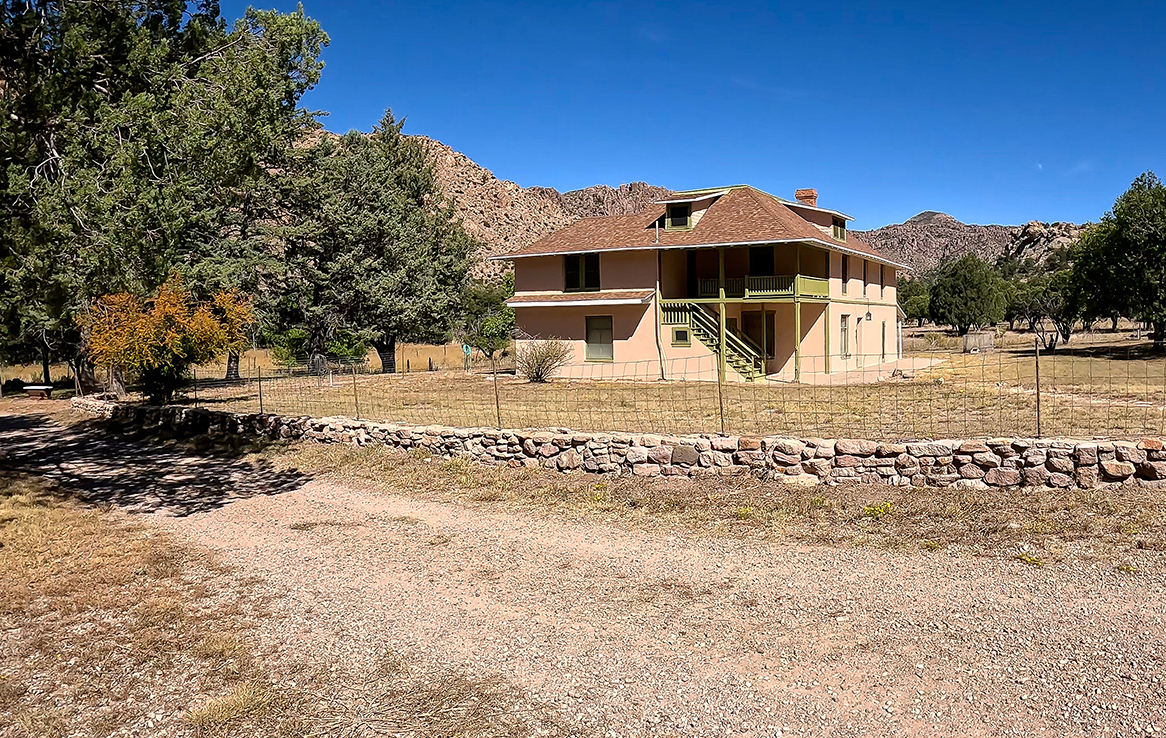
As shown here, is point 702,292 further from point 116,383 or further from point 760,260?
point 116,383

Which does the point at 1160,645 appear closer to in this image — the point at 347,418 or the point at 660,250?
the point at 347,418

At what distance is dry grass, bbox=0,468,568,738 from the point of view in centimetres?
498

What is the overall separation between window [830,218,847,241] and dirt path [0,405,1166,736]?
87.5 feet

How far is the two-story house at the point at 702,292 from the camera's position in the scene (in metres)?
28.8

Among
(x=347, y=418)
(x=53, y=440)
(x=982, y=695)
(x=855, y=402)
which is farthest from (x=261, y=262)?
(x=982, y=695)

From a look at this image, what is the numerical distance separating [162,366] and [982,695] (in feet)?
68.9

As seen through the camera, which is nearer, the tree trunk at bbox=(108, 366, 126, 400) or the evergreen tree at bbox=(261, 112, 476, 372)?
the tree trunk at bbox=(108, 366, 126, 400)

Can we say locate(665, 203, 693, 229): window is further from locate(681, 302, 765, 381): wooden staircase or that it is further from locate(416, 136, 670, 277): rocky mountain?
locate(416, 136, 670, 277): rocky mountain

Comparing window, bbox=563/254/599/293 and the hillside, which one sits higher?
the hillside

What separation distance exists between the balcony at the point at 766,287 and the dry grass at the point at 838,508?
1825cm

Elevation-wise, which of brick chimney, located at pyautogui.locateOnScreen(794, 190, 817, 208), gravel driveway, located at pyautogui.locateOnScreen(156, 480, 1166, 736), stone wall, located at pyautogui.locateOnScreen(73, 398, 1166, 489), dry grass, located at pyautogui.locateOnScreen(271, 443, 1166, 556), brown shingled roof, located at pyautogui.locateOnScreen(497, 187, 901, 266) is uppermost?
brick chimney, located at pyautogui.locateOnScreen(794, 190, 817, 208)

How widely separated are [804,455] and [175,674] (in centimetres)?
735

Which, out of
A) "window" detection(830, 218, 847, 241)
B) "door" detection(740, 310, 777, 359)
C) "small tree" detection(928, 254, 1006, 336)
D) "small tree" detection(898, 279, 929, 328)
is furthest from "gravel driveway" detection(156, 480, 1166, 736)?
"small tree" detection(898, 279, 929, 328)

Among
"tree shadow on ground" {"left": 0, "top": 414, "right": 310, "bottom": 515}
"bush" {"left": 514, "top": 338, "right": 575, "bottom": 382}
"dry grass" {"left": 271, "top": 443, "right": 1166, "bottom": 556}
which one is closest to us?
"dry grass" {"left": 271, "top": 443, "right": 1166, "bottom": 556}
